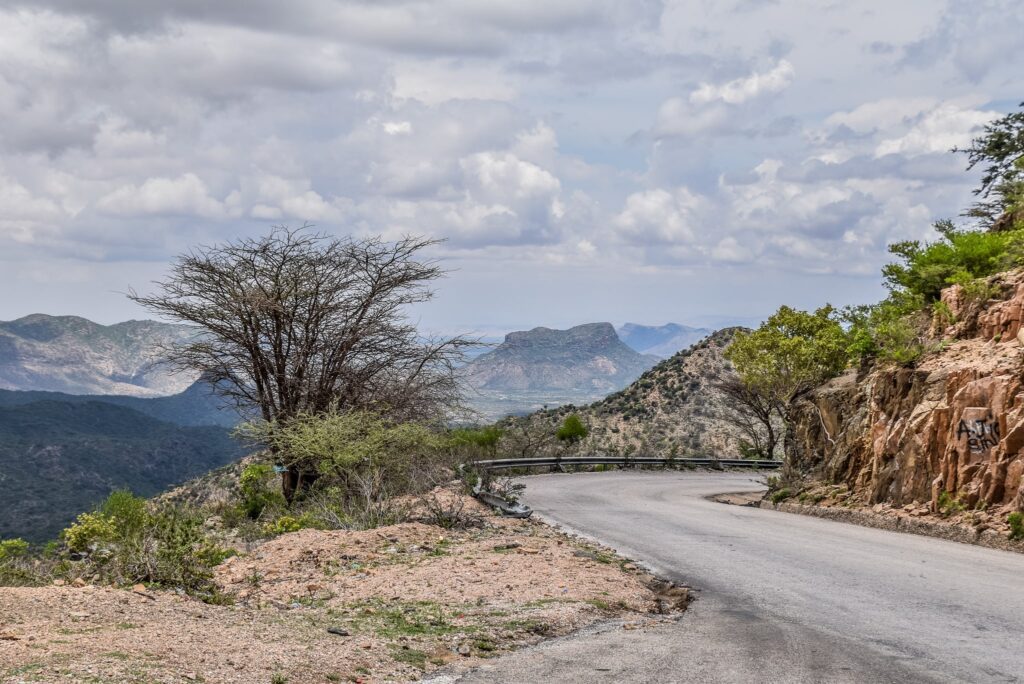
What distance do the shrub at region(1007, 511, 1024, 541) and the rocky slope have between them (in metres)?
33.2

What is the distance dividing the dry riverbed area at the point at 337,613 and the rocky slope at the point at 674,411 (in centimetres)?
3618

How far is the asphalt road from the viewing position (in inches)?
297

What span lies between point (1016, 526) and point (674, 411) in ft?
168

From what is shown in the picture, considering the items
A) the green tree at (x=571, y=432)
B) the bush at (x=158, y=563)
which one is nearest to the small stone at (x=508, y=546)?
the bush at (x=158, y=563)

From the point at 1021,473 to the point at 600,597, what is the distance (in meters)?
8.83

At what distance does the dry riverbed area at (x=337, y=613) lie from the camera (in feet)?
22.4

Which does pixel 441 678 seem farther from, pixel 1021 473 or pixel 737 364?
pixel 737 364

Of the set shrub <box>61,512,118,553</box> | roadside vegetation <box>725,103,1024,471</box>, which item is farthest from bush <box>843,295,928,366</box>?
shrub <box>61,512,118,553</box>

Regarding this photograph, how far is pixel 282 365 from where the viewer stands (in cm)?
2748

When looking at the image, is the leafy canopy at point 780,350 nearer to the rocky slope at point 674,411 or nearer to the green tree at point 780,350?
the green tree at point 780,350

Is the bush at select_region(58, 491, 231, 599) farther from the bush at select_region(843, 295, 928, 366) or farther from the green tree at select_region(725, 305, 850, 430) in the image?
the green tree at select_region(725, 305, 850, 430)

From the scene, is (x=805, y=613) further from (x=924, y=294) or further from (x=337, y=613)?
(x=924, y=294)

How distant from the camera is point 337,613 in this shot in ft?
31.4

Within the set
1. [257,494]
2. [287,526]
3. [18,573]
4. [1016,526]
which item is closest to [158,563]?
[18,573]
